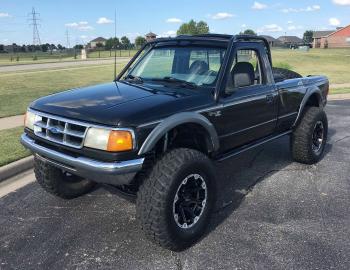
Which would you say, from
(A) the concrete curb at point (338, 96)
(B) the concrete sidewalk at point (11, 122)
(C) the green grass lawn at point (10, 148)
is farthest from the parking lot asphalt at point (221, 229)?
(A) the concrete curb at point (338, 96)

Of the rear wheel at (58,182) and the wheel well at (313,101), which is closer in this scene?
the rear wheel at (58,182)

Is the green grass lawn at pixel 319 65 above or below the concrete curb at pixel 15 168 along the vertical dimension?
above

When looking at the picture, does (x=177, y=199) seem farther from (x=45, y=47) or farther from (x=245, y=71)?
(x=45, y=47)

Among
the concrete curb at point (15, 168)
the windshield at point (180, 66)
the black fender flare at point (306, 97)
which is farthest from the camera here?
the black fender flare at point (306, 97)

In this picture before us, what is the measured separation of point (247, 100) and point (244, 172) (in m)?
1.54

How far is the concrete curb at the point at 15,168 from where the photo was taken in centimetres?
553

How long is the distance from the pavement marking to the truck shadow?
259cm

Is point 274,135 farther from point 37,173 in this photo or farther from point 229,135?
point 37,173

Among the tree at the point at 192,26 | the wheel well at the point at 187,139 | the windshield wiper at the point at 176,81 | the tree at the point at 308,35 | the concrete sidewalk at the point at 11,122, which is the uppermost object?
the tree at the point at 308,35

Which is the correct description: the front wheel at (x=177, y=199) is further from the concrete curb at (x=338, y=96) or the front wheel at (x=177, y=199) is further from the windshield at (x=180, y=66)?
the concrete curb at (x=338, y=96)

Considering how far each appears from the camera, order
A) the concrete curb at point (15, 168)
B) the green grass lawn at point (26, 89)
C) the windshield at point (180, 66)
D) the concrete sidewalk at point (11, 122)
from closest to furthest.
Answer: the windshield at point (180, 66), the concrete curb at point (15, 168), the concrete sidewalk at point (11, 122), the green grass lawn at point (26, 89)

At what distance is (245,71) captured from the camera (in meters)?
4.60

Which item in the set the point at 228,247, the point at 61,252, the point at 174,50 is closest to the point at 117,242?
the point at 61,252

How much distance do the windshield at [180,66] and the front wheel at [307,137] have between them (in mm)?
2107
